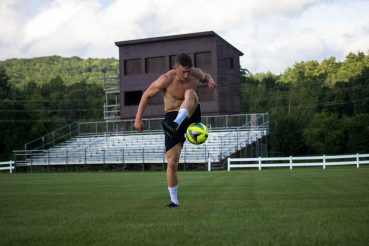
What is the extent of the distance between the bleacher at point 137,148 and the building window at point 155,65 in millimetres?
5278

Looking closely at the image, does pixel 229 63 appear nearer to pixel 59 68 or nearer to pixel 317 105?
pixel 317 105

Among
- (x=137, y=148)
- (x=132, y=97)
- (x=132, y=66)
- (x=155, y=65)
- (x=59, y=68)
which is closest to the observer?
(x=137, y=148)

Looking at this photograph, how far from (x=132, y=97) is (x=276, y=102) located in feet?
132

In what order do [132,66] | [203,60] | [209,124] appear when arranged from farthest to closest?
[132,66] < [203,60] < [209,124]

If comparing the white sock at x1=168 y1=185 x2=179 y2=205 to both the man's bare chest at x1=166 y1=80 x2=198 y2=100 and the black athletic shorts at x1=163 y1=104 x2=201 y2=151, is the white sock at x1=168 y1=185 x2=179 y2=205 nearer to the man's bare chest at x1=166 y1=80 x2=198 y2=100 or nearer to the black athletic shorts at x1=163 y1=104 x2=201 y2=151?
the black athletic shorts at x1=163 y1=104 x2=201 y2=151

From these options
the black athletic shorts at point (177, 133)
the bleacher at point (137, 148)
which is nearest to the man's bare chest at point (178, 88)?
the black athletic shorts at point (177, 133)

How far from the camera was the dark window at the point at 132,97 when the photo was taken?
48344 millimetres

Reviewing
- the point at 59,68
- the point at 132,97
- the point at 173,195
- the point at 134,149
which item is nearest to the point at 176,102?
the point at 173,195

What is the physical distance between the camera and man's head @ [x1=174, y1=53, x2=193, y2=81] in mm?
9133

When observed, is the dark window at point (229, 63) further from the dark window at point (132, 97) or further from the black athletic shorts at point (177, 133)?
the black athletic shorts at point (177, 133)

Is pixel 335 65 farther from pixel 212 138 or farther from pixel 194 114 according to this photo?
pixel 194 114

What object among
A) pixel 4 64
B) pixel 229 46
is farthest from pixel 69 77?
pixel 229 46


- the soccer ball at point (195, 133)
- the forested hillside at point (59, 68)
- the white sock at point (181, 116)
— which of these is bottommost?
the soccer ball at point (195, 133)

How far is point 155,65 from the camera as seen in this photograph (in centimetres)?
4719
